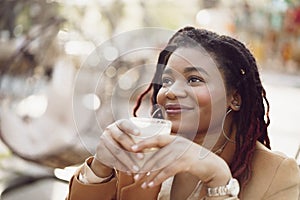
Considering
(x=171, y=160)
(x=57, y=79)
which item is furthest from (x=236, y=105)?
(x=57, y=79)

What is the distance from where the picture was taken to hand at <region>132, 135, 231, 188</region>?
2.83ft

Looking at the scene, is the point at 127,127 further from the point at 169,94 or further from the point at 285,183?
the point at 285,183

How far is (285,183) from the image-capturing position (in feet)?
3.45

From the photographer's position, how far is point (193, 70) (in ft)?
3.24

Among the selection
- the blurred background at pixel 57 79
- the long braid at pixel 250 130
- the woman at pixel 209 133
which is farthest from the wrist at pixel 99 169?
the blurred background at pixel 57 79

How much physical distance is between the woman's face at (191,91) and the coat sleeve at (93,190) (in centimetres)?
15

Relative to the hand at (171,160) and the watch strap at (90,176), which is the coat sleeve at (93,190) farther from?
the hand at (171,160)

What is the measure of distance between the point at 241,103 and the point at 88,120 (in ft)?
5.93

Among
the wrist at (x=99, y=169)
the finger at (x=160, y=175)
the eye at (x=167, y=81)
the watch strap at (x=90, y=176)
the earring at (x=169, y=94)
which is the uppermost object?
the eye at (x=167, y=81)

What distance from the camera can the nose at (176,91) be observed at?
974mm

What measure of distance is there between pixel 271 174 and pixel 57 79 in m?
2.02

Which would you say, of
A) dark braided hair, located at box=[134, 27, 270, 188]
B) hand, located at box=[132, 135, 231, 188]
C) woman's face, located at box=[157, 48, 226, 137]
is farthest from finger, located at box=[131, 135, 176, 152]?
dark braided hair, located at box=[134, 27, 270, 188]

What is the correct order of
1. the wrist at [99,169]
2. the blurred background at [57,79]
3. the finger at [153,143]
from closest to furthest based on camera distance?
the finger at [153,143]
the wrist at [99,169]
the blurred background at [57,79]

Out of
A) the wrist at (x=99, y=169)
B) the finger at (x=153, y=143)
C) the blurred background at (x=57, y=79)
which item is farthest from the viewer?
the blurred background at (x=57, y=79)
